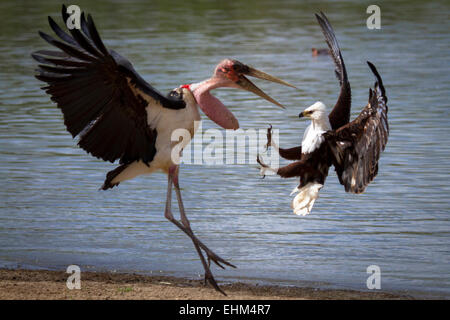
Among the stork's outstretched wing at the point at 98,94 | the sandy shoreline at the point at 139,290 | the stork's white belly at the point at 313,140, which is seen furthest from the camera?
the stork's white belly at the point at 313,140

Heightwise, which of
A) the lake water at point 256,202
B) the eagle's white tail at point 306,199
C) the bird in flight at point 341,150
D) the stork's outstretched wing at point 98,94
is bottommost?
the lake water at point 256,202

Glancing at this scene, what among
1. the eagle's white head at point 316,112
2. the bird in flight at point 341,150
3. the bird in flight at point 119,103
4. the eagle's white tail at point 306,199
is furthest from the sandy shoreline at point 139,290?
the eagle's white head at point 316,112

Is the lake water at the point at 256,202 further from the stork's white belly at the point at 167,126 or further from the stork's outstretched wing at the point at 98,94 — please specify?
the stork's outstretched wing at the point at 98,94

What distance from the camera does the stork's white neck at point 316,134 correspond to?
23.9 ft

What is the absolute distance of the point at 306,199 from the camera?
290 inches

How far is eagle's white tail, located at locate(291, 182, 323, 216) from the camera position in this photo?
734 cm

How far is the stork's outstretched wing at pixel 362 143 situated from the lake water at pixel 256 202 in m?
0.86

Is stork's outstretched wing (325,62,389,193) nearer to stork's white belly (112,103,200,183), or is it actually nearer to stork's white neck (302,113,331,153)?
stork's white neck (302,113,331,153)

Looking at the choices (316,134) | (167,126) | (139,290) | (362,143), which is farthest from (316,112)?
(139,290)

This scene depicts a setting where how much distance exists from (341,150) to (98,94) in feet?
6.28

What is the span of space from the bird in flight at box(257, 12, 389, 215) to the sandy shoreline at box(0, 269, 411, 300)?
0.73 metres

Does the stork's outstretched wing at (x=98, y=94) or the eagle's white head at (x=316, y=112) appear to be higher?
the stork's outstretched wing at (x=98, y=94)

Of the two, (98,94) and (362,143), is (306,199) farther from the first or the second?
(98,94)

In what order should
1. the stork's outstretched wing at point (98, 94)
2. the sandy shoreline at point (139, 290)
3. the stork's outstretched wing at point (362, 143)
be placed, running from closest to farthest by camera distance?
the stork's outstretched wing at point (98, 94) → the sandy shoreline at point (139, 290) → the stork's outstretched wing at point (362, 143)
